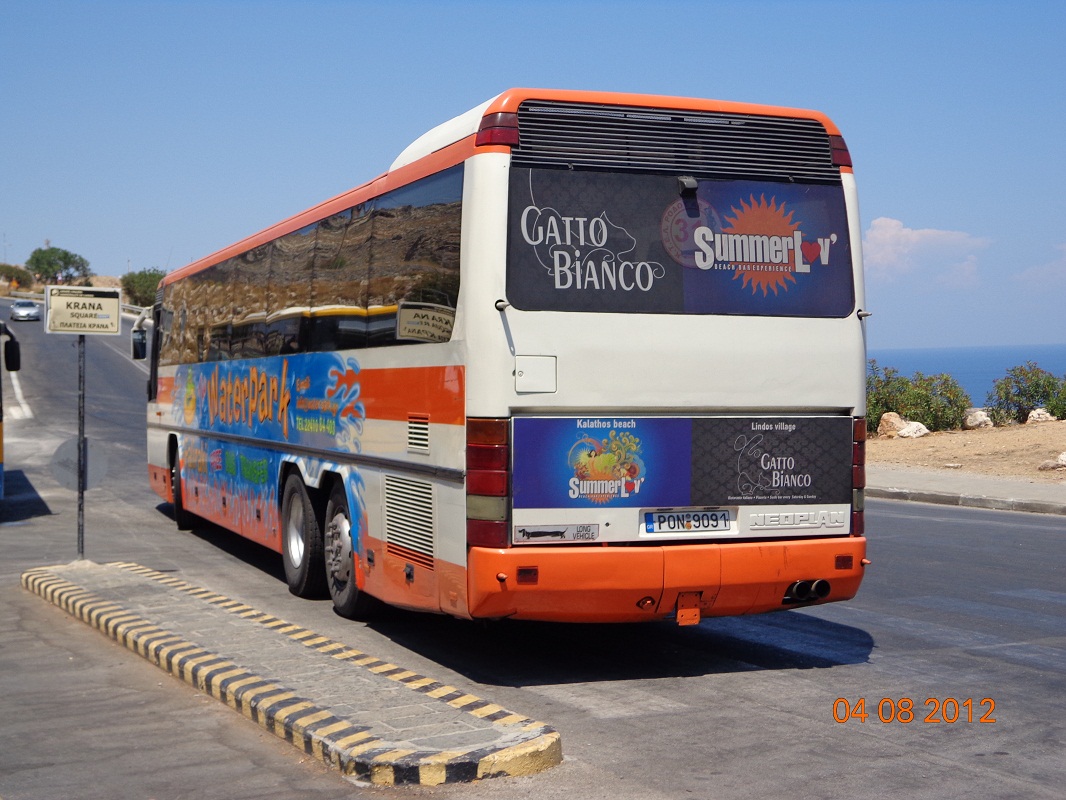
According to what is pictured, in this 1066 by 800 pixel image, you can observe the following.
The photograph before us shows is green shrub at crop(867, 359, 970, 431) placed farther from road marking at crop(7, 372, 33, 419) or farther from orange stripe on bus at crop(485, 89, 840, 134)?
road marking at crop(7, 372, 33, 419)

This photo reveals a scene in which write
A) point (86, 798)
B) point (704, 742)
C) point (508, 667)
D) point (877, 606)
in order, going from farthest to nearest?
point (877, 606) < point (508, 667) < point (704, 742) < point (86, 798)

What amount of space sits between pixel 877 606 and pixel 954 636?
55.8 inches

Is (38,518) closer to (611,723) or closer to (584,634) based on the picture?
(584,634)

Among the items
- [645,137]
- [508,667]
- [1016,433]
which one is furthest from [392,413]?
[1016,433]

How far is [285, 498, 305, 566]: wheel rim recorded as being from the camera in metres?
11.5

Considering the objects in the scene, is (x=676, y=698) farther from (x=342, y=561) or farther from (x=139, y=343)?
(x=139, y=343)

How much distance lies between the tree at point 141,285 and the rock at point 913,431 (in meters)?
90.4

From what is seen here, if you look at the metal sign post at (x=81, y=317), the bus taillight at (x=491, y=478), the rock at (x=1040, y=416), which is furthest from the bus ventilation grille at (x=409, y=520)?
the rock at (x=1040, y=416)

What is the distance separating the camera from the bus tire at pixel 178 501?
55.4ft

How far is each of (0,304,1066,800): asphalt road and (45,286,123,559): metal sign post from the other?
4.28 feet

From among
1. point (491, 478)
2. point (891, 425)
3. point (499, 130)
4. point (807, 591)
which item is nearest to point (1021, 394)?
point (891, 425)

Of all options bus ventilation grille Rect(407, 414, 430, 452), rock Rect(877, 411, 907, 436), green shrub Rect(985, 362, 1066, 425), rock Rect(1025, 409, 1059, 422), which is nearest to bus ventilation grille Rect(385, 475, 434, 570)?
bus ventilation grille Rect(407, 414, 430, 452)

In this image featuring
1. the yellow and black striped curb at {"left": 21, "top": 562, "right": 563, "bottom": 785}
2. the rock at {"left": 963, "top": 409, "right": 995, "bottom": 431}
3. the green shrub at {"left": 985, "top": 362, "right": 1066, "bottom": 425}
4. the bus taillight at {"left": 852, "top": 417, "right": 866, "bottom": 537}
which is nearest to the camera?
the yellow and black striped curb at {"left": 21, "top": 562, "right": 563, "bottom": 785}

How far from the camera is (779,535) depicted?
8242 millimetres
